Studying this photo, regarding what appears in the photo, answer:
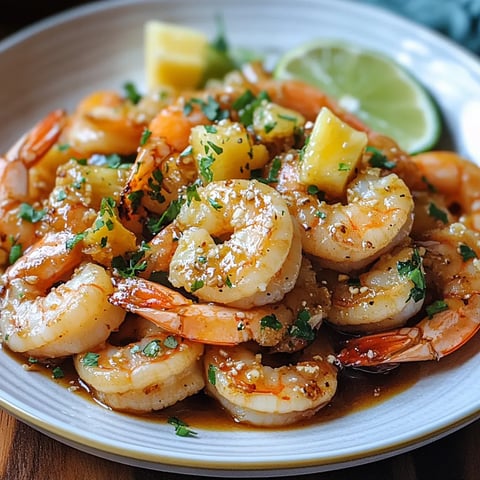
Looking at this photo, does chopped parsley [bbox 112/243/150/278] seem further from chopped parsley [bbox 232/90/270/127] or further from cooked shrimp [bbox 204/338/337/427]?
chopped parsley [bbox 232/90/270/127]

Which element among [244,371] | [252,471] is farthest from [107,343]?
[252,471]

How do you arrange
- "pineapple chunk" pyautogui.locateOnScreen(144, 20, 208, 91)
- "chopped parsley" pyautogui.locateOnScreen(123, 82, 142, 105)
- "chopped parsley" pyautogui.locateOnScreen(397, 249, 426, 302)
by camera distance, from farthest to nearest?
"pineapple chunk" pyautogui.locateOnScreen(144, 20, 208, 91) < "chopped parsley" pyautogui.locateOnScreen(123, 82, 142, 105) < "chopped parsley" pyautogui.locateOnScreen(397, 249, 426, 302)

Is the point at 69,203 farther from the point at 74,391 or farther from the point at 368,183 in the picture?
the point at 368,183

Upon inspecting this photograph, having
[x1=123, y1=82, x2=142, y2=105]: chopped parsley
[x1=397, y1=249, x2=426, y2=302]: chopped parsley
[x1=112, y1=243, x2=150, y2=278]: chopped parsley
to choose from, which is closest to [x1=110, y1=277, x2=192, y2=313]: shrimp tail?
[x1=112, y1=243, x2=150, y2=278]: chopped parsley

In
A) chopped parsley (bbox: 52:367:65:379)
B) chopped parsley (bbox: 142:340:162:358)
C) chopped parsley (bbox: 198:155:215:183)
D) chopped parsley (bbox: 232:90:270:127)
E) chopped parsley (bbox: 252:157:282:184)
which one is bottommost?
chopped parsley (bbox: 52:367:65:379)

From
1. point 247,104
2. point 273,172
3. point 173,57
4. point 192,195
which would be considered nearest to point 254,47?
point 173,57

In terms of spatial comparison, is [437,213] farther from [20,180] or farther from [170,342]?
[20,180]
